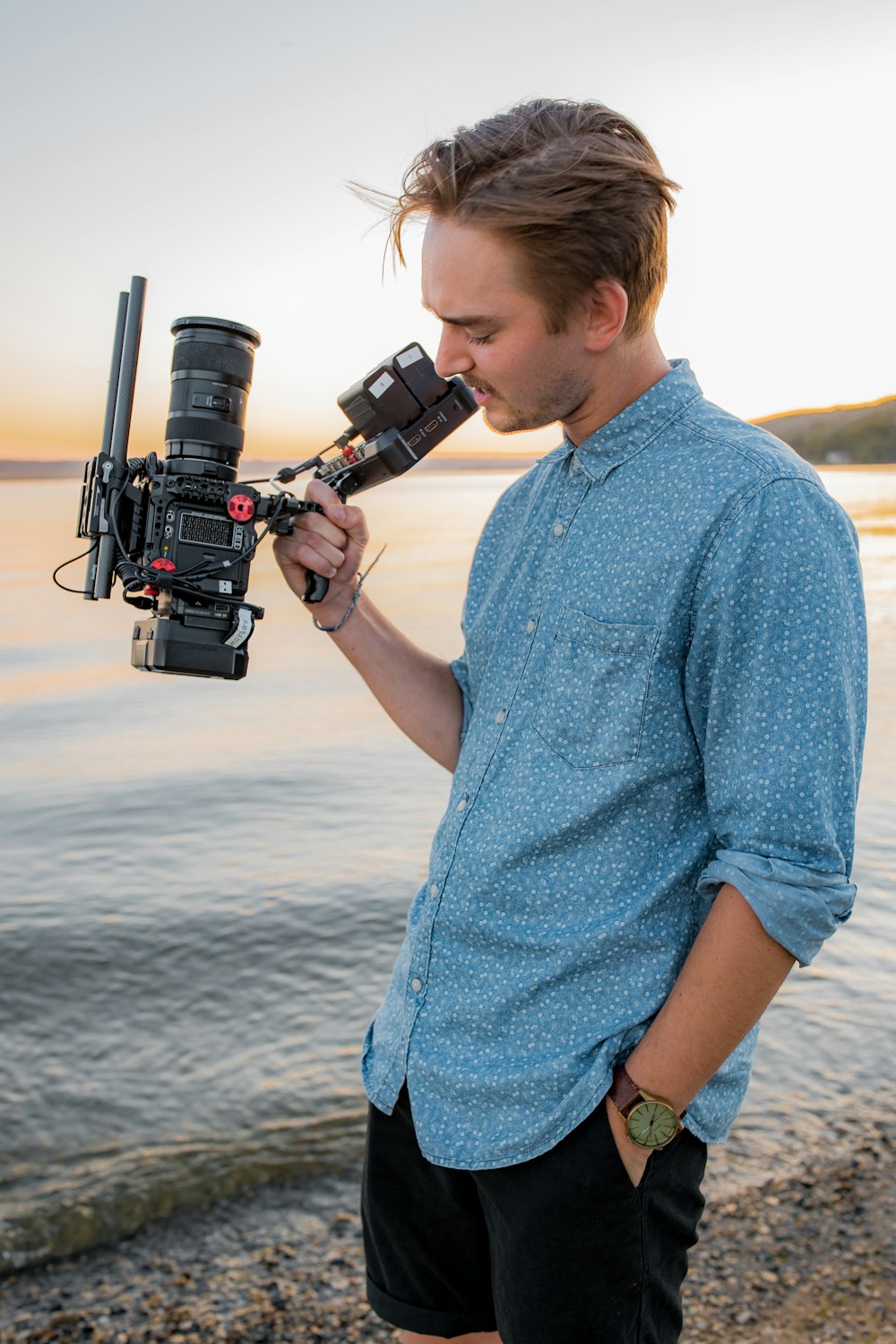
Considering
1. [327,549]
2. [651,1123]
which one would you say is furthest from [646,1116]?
[327,549]

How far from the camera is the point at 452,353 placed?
1850mm

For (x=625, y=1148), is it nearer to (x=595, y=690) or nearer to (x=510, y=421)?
(x=595, y=690)

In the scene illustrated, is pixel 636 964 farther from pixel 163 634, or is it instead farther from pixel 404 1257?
pixel 163 634

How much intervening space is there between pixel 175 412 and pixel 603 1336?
1.75m

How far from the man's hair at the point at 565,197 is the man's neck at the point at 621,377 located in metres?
0.04

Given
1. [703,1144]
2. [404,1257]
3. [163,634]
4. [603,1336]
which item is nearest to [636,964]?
[703,1144]

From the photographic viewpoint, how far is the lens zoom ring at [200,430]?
6.95 ft

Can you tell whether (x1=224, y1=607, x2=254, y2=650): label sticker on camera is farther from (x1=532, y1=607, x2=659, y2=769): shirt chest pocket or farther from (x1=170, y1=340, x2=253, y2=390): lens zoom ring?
(x1=532, y1=607, x2=659, y2=769): shirt chest pocket

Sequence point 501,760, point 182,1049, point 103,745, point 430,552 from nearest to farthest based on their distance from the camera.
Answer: point 501,760, point 182,1049, point 103,745, point 430,552

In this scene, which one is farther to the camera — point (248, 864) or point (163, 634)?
point (248, 864)

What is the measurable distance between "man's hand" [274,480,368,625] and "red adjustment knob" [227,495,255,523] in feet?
0.36

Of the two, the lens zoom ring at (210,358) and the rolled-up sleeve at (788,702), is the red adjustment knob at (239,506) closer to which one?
the lens zoom ring at (210,358)

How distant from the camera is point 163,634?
2.12m

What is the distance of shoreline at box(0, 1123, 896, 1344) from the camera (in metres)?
3.02
